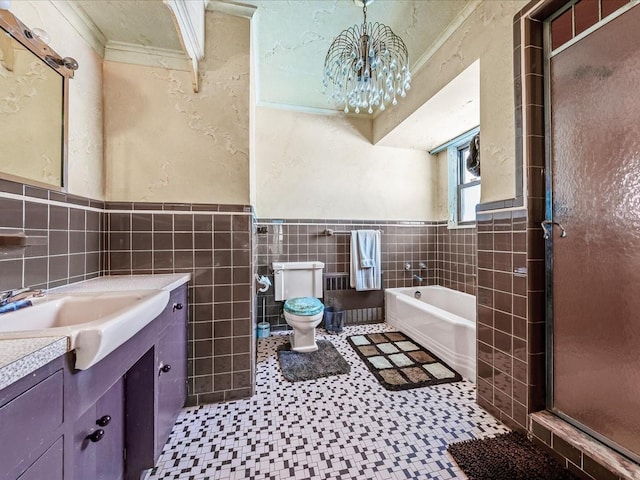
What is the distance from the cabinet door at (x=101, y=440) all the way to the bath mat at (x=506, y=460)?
1.45m

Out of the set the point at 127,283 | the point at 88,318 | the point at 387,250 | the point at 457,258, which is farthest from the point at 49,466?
the point at 457,258

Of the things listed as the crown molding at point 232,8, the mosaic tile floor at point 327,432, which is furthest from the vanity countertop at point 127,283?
the crown molding at point 232,8

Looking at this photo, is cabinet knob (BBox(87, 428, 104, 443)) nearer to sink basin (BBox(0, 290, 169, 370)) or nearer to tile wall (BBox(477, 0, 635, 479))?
sink basin (BBox(0, 290, 169, 370))

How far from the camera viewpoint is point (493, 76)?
1.54m

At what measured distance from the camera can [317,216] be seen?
9.73ft

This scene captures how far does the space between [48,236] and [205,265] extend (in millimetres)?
696

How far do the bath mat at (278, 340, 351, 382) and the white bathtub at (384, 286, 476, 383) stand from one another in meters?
0.84

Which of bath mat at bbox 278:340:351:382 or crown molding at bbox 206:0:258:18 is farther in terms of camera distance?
bath mat at bbox 278:340:351:382

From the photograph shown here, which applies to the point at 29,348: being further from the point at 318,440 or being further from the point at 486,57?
the point at 486,57

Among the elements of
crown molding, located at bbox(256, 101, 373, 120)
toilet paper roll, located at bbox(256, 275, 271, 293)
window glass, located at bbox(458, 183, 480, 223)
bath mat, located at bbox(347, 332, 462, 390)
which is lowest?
bath mat, located at bbox(347, 332, 462, 390)

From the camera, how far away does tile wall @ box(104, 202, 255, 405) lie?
1.52 meters

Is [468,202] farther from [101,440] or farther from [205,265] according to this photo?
[101,440]

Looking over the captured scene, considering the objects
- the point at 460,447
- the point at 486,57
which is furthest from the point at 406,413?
the point at 486,57

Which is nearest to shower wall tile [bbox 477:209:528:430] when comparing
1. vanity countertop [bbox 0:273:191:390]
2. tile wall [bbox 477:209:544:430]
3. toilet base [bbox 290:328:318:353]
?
tile wall [bbox 477:209:544:430]
